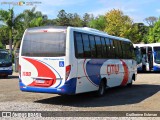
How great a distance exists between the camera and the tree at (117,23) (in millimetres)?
65000

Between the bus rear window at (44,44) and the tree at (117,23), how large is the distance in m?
51.6

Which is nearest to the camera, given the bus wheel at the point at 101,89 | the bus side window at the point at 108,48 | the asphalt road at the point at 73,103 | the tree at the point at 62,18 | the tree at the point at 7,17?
the asphalt road at the point at 73,103

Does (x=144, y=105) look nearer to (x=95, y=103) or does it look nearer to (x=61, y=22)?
(x=95, y=103)

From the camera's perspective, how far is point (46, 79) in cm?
1294

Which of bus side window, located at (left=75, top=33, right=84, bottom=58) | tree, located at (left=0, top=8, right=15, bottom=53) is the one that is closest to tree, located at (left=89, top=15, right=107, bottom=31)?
tree, located at (left=0, top=8, right=15, bottom=53)

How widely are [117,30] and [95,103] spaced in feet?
174

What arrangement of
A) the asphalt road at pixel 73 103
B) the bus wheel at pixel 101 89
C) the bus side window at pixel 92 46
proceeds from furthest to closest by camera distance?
1. the bus wheel at pixel 101 89
2. the bus side window at pixel 92 46
3. the asphalt road at pixel 73 103

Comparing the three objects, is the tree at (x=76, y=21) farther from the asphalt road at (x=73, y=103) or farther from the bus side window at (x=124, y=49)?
the asphalt road at (x=73, y=103)

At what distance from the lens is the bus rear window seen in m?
12.9

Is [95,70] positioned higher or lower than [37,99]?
higher

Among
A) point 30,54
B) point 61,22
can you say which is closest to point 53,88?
point 30,54

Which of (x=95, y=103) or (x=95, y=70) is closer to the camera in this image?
(x=95, y=103)

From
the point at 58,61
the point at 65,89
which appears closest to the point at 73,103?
the point at 65,89

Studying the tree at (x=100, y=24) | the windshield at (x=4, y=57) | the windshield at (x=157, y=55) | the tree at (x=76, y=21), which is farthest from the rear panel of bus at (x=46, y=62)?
the tree at (x=76, y=21)
